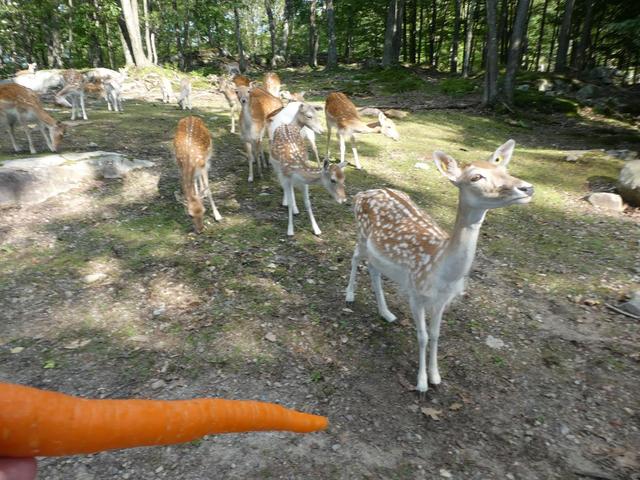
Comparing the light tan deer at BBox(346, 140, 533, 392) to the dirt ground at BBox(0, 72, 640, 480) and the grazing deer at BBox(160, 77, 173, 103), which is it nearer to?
the dirt ground at BBox(0, 72, 640, 480)

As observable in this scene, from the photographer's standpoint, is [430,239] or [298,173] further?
[298,173]

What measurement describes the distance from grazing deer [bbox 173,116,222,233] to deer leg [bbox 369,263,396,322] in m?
3.14

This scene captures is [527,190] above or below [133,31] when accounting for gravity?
below

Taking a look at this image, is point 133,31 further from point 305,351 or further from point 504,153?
point 504,153

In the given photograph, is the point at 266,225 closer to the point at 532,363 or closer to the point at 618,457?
the point at 532,363

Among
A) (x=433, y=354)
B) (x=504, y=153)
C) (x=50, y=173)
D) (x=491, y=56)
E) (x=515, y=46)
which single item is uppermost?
(x=515, y=46)

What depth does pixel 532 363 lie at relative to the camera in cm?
434

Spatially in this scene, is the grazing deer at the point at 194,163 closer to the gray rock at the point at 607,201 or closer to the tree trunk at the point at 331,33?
the gray rock at the point at 607,201

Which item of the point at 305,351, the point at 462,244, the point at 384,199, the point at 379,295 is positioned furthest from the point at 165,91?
the point at 462,244

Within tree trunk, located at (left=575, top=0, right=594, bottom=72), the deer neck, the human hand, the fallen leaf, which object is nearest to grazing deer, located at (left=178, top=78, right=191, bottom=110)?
the deer neck

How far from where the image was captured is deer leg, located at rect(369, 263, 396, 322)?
4.86 m

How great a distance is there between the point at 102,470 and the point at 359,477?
199 cm

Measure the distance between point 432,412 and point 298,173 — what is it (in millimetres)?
4266

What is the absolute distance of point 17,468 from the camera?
1.21m
